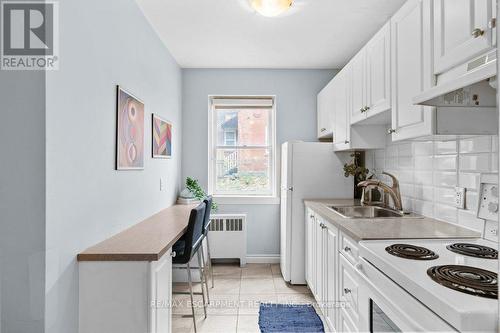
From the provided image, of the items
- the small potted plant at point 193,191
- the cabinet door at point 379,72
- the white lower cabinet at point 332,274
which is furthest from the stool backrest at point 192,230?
the cabinet door at point 379,72

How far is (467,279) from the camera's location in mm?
1009

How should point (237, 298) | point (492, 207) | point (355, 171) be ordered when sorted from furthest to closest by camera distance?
point (355, 171), point (237, 298), point (492, 207)

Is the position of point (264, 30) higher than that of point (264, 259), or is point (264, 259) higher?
point (264, 30)

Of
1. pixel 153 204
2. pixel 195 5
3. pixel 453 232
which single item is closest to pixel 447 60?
pixel 453 232

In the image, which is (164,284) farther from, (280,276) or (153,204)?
(280,276)

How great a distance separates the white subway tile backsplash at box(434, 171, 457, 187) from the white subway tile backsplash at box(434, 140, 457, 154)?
0.44 ft

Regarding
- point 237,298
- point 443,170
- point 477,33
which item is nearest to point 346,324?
point 443,170

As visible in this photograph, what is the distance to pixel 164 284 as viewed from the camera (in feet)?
5.72

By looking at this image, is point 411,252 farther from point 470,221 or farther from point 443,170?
point 443,170

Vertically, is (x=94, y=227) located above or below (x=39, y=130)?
below

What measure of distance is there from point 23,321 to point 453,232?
7.00ft

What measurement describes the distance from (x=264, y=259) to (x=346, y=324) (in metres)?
2.08

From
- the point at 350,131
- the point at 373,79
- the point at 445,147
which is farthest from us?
the point at 350,131
